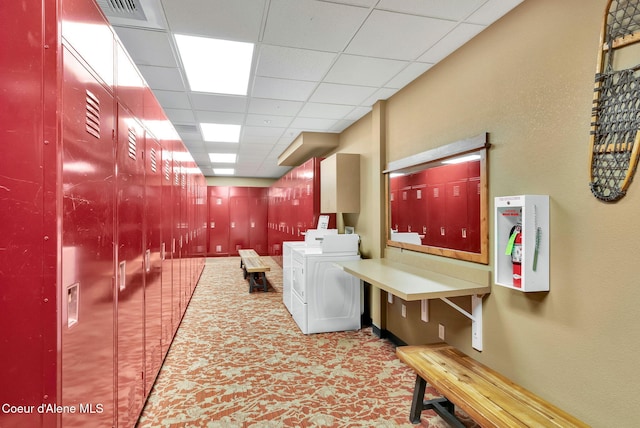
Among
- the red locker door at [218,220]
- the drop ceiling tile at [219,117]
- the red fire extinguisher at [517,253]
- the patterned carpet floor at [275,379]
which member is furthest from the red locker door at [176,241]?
the red locker door at [218,220]

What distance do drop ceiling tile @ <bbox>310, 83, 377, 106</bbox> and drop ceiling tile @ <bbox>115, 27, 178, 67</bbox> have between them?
4.64ft

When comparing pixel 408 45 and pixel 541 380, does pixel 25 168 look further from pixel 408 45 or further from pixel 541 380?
pixel 541 380

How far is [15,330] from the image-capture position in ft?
3.34

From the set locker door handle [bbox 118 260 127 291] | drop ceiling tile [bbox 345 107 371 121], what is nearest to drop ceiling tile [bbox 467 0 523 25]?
drop ceiling tile [bbox 345 107 371 121]

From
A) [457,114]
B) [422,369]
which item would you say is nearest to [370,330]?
[422,369]

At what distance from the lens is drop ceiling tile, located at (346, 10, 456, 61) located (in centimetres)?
218

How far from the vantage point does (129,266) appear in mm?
1956

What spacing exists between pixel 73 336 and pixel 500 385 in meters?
2.15

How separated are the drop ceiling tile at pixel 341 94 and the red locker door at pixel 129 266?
1872 mm

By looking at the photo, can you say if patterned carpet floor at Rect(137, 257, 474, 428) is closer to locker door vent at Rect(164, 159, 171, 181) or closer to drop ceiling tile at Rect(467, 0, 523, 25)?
locker door vent at Rect(164, 159, 171, 181)

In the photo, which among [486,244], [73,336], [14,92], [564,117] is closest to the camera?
[14,92]

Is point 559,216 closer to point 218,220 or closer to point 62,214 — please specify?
point 62,214

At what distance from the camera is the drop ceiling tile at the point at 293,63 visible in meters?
2.60

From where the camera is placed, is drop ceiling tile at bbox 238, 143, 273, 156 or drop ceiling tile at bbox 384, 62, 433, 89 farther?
drop ceiling tile at bbox 238, 143, 273, 156
